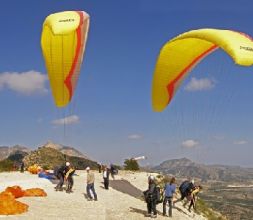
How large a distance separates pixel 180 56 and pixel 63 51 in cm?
590

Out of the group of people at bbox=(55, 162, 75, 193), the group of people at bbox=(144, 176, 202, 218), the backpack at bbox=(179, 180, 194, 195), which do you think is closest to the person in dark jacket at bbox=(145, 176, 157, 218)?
the group of people at bbox=(144, 176, 202, 218)

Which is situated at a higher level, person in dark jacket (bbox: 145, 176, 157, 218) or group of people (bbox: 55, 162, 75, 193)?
group of people (bbox: 55, 162, 75, 193)

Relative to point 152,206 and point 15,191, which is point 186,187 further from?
point 15,191

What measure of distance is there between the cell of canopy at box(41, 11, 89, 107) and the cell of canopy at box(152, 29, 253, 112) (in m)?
4.22

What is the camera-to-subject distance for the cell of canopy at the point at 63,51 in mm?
21797

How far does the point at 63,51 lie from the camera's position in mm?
22234

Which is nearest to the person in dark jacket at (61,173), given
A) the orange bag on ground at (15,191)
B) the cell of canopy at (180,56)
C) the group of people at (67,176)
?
the group of people at (67,176)

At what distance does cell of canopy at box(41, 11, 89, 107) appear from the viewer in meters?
21.8

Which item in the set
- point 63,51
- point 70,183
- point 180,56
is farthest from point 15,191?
point 180,56

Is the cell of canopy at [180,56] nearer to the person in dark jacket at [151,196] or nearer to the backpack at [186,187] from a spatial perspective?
the person in dark jacket at [151,196]

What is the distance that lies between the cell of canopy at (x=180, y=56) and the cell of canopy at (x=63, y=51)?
4218 mm

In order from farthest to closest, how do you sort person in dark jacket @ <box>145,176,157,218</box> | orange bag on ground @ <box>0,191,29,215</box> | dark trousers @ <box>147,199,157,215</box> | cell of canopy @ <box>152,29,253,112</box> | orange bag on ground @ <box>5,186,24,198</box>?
orange bag on ground @ <box>5,186,24,198</box>, dark trousers @ <box>147,199,157,215</box>, person in dark jacket @ <box>145,176,157,218</box>, orange bag on ground @ <box>0,191,29,215</box>, cell of canopy @ <box>152,29,253,112</box>

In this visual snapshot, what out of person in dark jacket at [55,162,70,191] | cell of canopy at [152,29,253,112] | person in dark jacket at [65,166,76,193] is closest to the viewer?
cell of canopy at [152,29,253,112]

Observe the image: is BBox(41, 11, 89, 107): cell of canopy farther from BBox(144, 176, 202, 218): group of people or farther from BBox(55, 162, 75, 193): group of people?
BBox(144, 176, 202, 218): group of people
